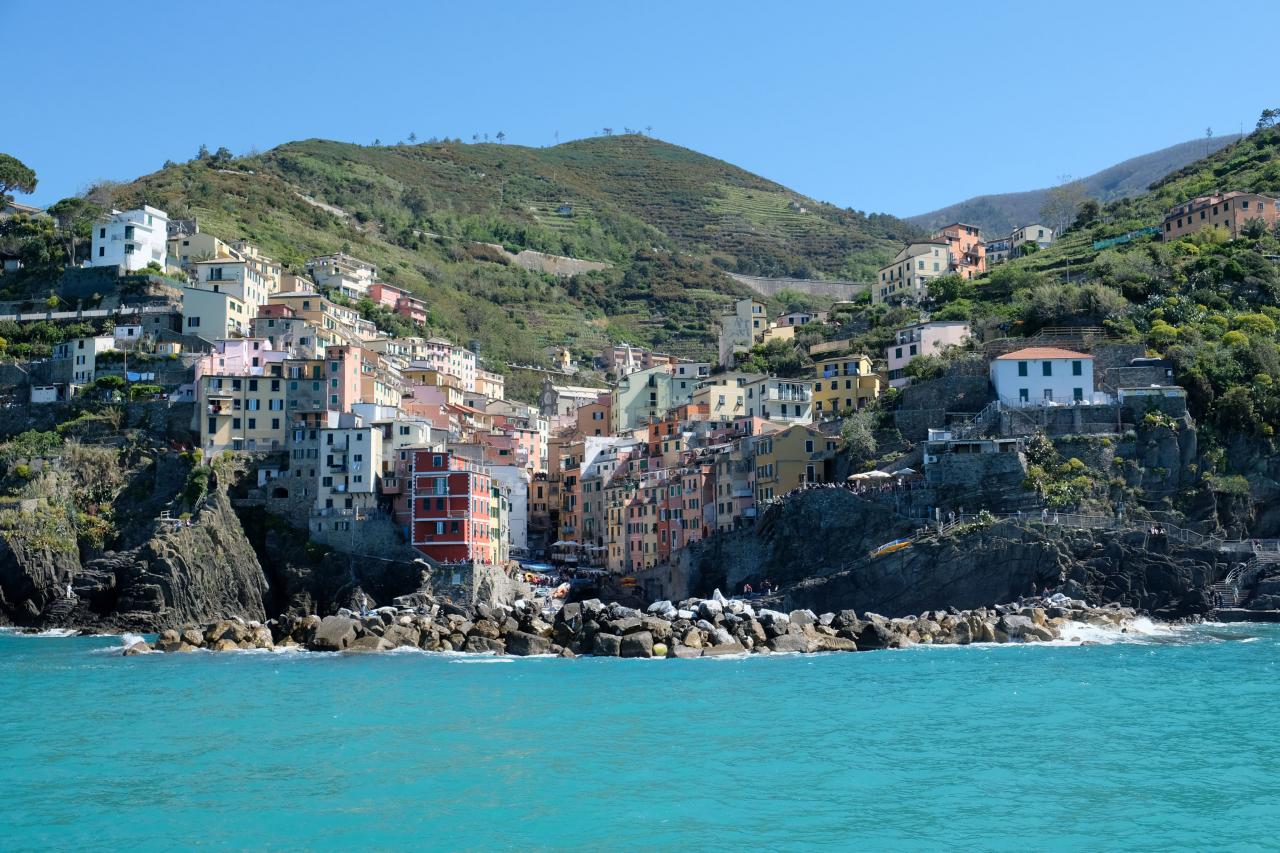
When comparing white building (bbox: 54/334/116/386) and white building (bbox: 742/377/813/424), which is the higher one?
white building (bbox: 54/334/116/386)

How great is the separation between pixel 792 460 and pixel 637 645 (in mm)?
20547

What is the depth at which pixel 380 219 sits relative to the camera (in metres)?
150

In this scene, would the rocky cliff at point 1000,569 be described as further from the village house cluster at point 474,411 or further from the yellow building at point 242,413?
the yellow building at point 242,413

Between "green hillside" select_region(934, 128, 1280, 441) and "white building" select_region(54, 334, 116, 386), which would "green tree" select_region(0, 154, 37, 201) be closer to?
"white building" select_region(54, 334, 116, 386)

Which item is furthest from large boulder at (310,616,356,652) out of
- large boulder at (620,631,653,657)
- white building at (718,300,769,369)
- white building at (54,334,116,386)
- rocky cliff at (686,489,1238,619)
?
white building at (718,300,769,369)

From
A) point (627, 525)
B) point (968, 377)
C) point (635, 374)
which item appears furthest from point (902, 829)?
point (635, 374)

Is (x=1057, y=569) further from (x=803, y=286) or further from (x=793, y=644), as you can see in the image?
(x=803, y=286)

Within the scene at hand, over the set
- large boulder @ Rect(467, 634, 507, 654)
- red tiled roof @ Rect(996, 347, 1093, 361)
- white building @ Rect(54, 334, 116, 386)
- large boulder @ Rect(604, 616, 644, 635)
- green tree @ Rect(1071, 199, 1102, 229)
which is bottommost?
large boulder @ Rect(467, 634, 507, 654)

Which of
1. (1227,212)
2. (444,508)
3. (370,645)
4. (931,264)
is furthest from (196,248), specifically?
(1227,212)

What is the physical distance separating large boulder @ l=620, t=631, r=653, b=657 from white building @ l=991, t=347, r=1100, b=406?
25.0 m

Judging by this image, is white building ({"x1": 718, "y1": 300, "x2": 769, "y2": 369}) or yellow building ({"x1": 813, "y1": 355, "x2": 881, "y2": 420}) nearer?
yellow building ({"x1": 813, "y1": 355, "x2": 881, "y2": 420})

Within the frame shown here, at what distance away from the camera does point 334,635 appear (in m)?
57.6

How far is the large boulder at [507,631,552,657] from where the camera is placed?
56.0m

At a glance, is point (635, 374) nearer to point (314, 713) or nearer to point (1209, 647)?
point (1209, 647)
